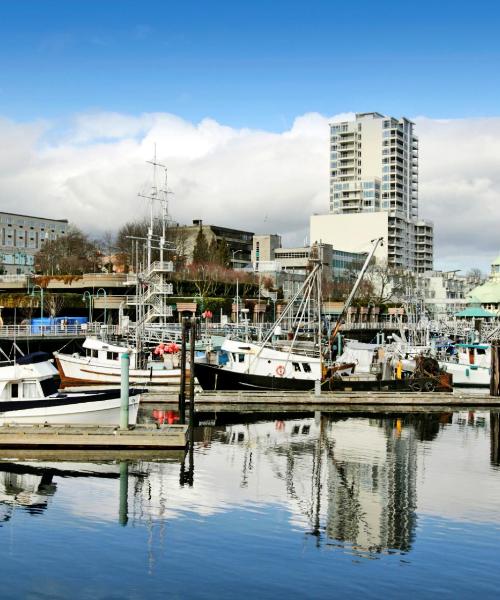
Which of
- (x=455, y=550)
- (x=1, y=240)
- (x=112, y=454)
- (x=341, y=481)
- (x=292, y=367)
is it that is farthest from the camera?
(x=1, y=240)

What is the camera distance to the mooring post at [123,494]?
28.8 m

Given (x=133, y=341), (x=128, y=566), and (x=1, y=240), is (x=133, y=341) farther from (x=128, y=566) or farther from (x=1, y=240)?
(x=1, y=240)

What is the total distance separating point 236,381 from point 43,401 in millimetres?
20975

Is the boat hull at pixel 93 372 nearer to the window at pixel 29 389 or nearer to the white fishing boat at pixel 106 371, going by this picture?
the white fishing boat at pixel 106 371

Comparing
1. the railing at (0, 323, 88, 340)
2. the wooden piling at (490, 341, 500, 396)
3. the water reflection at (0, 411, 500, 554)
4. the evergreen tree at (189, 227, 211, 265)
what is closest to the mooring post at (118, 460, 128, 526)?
the water reflection at (0, 411, 500, 554)

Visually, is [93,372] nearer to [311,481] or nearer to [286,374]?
[286,374]

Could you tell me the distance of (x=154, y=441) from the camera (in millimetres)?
38688

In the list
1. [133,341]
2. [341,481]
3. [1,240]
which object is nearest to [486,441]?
[341,481]

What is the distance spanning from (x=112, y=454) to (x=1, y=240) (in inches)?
5720

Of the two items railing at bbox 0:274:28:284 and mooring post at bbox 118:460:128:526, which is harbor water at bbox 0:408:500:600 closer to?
mooring post at bbox 118:460:128:526

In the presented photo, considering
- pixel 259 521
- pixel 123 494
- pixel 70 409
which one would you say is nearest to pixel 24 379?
pixel 70 409

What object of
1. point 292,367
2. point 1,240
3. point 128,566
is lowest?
point 128,566

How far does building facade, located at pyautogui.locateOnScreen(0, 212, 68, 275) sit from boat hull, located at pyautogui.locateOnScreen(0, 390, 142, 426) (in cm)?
12647

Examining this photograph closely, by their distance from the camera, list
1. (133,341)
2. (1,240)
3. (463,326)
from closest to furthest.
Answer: (133,341) < (463,326) < (1,240)
